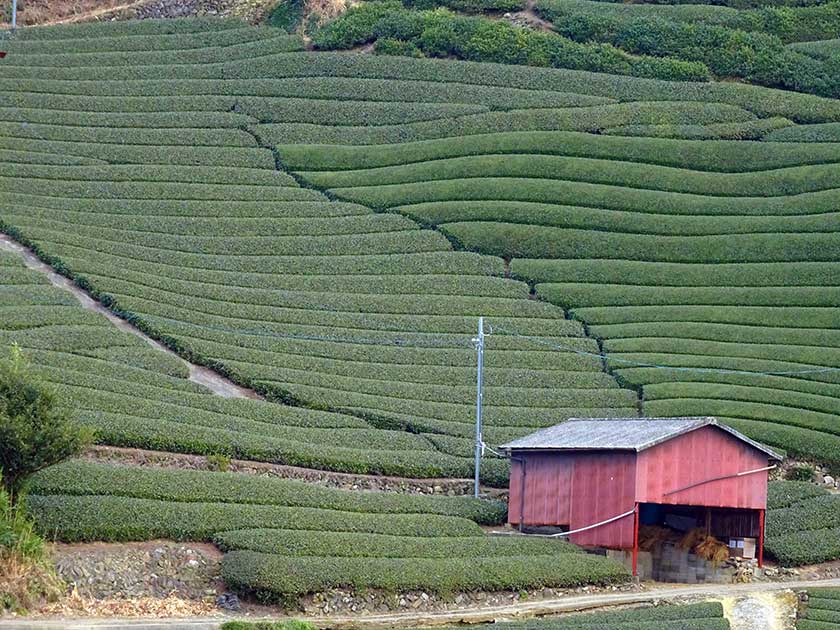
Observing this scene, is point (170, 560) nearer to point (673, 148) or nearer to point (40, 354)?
point (40, 354)

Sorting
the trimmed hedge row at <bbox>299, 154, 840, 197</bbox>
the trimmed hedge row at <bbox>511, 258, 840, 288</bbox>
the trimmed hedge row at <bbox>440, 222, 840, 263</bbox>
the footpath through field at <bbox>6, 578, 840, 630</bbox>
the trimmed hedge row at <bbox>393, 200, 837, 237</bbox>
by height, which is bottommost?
the footpath through field at <bbox>6, 578, 840, 630</bbox>

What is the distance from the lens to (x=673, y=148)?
62.8 m

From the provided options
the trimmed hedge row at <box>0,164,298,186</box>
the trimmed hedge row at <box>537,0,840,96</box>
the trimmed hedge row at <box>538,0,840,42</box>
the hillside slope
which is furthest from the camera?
the trimmed hedge row at <box>538,0,840,42</box>

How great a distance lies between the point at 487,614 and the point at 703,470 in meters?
8.27

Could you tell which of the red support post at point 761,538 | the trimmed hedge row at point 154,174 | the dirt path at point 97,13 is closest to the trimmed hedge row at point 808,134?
the trimmed hedge row at point 154,174

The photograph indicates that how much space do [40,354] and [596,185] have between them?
981 inches

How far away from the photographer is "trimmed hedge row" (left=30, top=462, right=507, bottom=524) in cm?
3647


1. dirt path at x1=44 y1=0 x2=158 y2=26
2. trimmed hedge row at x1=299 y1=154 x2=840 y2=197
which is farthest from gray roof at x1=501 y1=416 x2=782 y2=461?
dirt path at x1=44 y1=0 x2=158 y2=26

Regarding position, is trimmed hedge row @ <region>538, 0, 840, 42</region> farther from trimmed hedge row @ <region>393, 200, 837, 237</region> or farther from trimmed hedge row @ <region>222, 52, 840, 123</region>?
trimmed hedge row @ <region>393, 200, 837, 237</region>

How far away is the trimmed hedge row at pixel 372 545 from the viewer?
115 ft

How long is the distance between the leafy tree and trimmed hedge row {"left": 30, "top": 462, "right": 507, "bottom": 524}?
8.47 feet

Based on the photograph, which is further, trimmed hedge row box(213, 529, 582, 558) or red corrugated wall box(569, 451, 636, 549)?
red corrugated wall box(569, 451, 636, 549)

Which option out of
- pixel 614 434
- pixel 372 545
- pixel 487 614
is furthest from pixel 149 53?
pixel 487 614

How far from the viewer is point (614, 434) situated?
1571 inches
